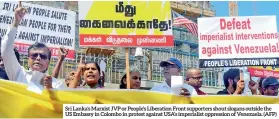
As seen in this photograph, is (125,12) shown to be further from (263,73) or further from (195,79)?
(263,73)

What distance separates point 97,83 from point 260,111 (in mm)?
1951

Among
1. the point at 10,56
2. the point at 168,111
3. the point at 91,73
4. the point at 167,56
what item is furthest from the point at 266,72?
the point at 167,56

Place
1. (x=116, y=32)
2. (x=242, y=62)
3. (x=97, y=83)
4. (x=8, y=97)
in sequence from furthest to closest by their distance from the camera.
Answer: (x=242, y=62) < (x=116, y=32) < (x=97, y=83) < (x=8, y=97)

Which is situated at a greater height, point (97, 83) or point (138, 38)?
point (138, 38)

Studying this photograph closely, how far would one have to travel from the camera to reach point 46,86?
17.3 ft

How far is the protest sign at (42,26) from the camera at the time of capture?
733 cm

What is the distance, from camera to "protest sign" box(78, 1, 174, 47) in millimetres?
6391

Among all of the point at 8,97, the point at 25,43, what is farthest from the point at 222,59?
the point at 8,97

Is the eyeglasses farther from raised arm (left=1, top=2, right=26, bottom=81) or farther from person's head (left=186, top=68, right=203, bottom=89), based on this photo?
person's head (left=186, top=68, right=203, bottom=89)

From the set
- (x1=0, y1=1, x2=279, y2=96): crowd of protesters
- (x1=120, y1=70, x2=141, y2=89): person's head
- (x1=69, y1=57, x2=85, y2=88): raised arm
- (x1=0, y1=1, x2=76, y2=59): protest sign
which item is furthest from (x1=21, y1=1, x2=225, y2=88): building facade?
(x1=69, y1=57, x2=85, y2=88): raised arm

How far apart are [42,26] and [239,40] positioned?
10.1 feet

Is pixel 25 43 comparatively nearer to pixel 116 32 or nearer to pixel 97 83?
pixel 116 32

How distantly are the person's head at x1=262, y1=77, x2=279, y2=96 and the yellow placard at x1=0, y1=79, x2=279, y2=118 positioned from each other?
0.63 meters

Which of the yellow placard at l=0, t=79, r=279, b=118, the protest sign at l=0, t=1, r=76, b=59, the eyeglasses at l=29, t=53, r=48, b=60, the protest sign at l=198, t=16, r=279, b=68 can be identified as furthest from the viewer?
the protest sign at l=0, t=1, r=76, b=59
